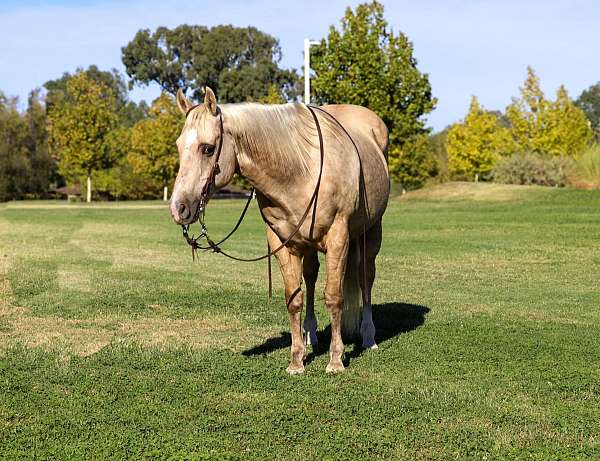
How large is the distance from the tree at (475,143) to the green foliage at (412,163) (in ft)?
7.61

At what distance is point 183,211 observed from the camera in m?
5.87

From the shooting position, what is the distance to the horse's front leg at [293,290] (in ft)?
22.9

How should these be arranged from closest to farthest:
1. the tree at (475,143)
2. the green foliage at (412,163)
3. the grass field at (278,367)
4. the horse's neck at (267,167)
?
1. the grass field at (278,367)
2. the horse's neck at (267,167)
3. the green foliage at (412,163)
4. the tree at (475,143)

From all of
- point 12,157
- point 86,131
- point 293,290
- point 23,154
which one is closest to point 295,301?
point 293,290

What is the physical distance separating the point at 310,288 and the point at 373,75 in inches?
1174

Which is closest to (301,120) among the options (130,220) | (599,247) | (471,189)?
(599,247)

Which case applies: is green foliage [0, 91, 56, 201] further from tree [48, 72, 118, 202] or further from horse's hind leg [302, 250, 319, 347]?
horse's hind leg [302, 250, 319, 347]

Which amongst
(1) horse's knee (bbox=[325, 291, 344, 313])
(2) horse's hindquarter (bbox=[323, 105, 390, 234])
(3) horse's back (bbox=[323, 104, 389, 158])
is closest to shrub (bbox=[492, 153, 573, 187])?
(3) horse's back (bbox=[323, 104, 389, 158])

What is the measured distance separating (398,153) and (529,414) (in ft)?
121

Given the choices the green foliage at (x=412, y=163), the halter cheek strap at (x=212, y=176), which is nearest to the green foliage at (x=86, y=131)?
the green foliage at (x=412, y=163)

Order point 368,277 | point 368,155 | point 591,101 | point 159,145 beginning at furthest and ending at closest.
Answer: point 591,101
point 159,145
point 368,277
point 368,155

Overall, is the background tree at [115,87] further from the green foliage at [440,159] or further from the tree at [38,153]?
the green foliage at [440,159]

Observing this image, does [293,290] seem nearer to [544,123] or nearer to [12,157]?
[544,123]

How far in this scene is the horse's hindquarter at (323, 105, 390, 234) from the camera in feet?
23.5
